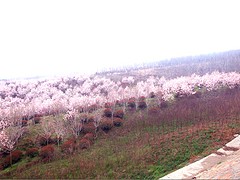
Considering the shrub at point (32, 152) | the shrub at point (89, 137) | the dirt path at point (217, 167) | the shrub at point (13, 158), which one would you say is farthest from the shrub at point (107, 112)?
the dirt path at point (217, 167)

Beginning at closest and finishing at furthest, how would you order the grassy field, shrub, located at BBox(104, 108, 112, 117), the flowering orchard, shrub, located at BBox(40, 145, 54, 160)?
the grassy field
shrub, located at BBox(40, 145, 54, 160)
the flowering orchard
shrub, located at BBox(104, 108, 112, 117)

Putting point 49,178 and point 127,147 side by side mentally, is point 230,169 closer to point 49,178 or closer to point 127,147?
point 127,147

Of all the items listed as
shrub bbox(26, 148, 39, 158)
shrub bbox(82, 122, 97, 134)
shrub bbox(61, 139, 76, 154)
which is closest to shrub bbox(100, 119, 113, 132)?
shrub bbox(82, 122, 97, 134)

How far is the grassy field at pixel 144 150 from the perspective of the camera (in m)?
17.4

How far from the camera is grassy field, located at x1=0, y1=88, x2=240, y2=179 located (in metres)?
17.4

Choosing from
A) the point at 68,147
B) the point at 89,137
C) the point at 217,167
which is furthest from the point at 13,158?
the point at 217,167

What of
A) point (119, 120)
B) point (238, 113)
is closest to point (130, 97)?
point (119, 120)

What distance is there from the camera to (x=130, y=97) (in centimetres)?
4566

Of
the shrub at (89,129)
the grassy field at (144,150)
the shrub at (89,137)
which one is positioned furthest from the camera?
the shrub at (89,129)

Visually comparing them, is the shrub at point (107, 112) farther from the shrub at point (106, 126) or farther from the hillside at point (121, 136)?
the shrub at point (106, 126)

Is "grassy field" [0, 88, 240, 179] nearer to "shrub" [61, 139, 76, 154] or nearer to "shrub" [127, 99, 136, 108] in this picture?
"shrub" [61, 139, 76, 154]

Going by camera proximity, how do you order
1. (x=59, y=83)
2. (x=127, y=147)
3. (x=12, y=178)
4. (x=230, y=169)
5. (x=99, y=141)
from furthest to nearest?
(x=59, y=83) → (x=99, y=141) → (x=127, y=147) → (x=12, y=178) → (x=230, y=169)

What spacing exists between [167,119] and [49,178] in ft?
65.1

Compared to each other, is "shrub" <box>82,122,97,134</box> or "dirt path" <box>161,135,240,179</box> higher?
"dirt path" <box>161,135,240,179</box>
